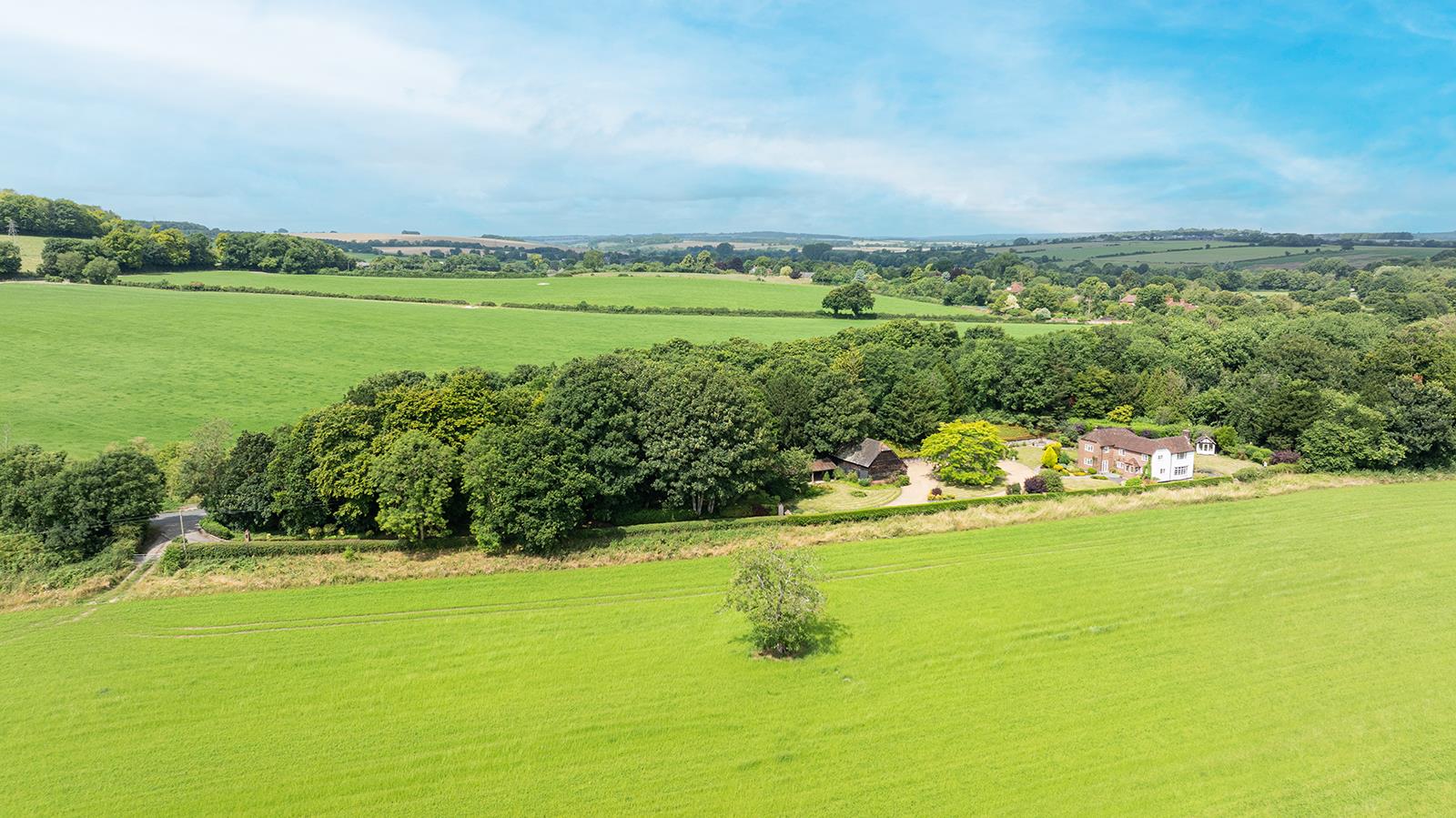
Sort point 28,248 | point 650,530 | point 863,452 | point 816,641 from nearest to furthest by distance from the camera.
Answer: point 816,641
point 650,530
point 863,452
point 28,248

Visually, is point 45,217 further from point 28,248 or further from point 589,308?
point 589,308

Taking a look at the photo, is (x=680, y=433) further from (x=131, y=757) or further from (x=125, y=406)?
(x=125, y=406)

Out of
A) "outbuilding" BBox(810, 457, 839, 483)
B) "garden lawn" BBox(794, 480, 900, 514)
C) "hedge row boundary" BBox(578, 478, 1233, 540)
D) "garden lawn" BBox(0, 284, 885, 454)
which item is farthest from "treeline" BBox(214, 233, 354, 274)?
"hedge row boundary" BBox(578, 478, 1233, 540)

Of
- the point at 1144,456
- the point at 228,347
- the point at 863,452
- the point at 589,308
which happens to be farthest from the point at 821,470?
the point at 589,308

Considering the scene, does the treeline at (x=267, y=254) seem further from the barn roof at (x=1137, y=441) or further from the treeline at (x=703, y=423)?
the barn roof at (x=1137, y=441)

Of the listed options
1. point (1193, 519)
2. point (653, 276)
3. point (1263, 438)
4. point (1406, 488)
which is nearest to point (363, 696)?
point (1193, 519)

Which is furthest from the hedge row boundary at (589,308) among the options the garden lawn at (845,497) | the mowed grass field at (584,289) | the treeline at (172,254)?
the garden lawn at (845,497)

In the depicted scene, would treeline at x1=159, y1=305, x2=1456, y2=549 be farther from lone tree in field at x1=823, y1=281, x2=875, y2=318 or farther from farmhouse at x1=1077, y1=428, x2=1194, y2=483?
lone tree in field at x1=823, y1=281, x2=875, y2=318

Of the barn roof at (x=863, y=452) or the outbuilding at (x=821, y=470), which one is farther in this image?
the outbuilding at (x=821, y=470)
